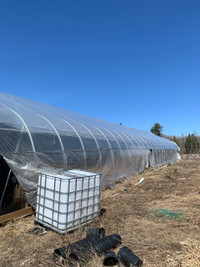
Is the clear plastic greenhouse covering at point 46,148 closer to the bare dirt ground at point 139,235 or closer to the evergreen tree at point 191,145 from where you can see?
the bare dirt ground at point 139,235

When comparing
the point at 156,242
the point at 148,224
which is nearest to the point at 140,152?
the point at 148,224

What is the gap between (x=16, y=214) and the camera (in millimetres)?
5320

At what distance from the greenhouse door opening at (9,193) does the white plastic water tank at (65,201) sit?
4.12 feet

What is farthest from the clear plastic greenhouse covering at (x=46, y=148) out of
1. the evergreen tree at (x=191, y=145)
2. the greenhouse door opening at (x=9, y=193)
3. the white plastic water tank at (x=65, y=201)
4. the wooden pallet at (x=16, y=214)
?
the evergreen tree at (x=191, y=145)

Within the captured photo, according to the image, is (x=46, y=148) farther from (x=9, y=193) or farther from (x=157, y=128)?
(x=157, y=128)

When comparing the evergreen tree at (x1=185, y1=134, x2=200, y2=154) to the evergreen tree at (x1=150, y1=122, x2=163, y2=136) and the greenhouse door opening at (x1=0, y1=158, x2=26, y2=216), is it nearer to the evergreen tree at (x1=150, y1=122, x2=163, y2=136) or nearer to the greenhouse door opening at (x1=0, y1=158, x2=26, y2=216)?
the evergreen tree at (x1=150, y1=122, x2=163, y2=136)

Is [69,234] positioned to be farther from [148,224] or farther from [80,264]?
[148,224]

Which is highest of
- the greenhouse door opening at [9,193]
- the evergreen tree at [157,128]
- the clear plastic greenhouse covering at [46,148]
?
the evergreen tree at [157,128]

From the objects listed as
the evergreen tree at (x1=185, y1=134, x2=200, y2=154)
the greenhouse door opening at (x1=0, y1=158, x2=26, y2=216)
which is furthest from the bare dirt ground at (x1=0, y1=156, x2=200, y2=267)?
the evergreen tree at (x1=185, y1=134, x2=200, y2=154)

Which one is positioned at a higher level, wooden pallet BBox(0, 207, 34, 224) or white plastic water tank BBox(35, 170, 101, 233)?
white plastic water tank BBox(35, 170, 101, 233)

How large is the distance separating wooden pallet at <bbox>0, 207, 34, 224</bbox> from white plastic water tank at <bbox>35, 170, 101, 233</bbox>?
0.66m

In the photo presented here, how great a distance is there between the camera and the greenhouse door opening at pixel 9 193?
5.66m

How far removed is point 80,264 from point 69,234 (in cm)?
135

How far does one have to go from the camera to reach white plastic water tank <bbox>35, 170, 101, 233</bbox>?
4.63m
